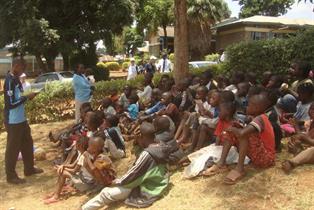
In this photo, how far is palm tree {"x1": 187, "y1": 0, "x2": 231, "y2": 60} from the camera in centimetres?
3634

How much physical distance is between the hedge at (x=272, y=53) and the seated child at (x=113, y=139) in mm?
6104

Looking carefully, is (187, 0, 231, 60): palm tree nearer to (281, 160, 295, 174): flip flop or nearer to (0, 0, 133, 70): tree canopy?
→ (0, 0, 133, 70): tree canopy

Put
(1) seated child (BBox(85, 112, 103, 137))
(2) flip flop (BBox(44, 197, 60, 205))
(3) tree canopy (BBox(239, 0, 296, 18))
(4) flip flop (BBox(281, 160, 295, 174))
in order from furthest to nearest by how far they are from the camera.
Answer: (3) tree canopy (BBox(239, 0, 296, 18)) → (1) seated child (BBox(85, 112, 103, 137)) → (2) flip flop (BBox(44, 197, 60, 205)) → (4) flip flop (BBox(281, 160, 295, 174))

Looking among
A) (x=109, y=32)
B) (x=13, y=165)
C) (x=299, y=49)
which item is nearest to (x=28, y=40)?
(x=109, y=32)

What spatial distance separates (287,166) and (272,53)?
24.6 feet

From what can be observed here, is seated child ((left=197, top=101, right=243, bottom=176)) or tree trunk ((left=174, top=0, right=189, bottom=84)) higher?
tree trunk ((left=174, top=0, right=189, bottom=84))

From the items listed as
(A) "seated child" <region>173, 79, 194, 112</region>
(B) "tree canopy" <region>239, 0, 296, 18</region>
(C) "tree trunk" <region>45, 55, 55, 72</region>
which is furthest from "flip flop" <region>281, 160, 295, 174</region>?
(B) "tree canopy" <region>239, 0, 296, 18</region>

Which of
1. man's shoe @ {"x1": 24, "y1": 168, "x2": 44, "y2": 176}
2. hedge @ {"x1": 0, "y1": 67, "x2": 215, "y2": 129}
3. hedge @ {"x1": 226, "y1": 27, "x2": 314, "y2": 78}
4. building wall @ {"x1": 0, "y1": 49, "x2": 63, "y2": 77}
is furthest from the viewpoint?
building wall @ {"x1": 0, "y1": 49, "x2": 63, "y2": 77}

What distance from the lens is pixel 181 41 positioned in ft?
33.3

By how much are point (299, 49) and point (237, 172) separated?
24.1ft

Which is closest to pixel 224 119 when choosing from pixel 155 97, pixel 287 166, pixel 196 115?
pixel 287 166

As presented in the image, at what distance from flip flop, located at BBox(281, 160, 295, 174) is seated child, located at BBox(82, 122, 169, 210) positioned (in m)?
1.45

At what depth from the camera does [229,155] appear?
5.62m

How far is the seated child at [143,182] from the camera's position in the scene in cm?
509
